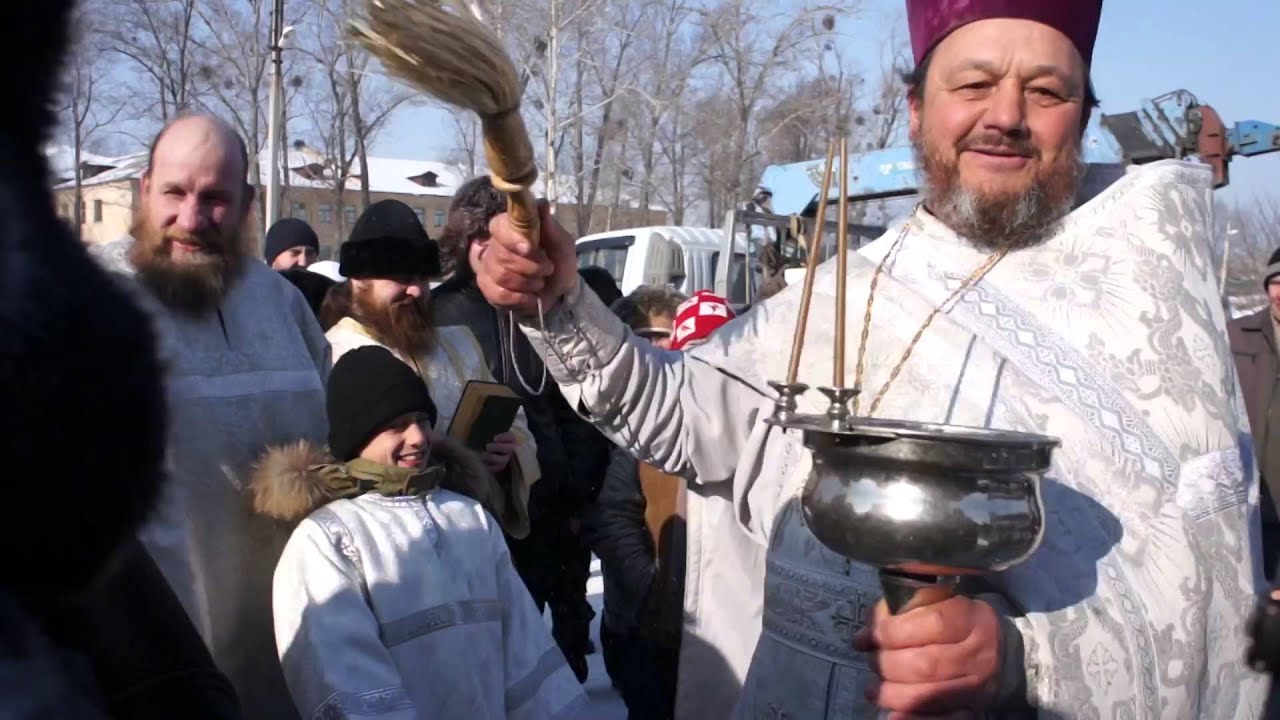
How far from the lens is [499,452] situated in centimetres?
396

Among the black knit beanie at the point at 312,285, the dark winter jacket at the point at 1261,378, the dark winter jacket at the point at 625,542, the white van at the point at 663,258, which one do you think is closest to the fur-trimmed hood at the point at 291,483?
the dark winter jacket at the point at 625,542

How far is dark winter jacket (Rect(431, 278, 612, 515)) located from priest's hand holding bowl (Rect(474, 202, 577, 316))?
232 centimetres

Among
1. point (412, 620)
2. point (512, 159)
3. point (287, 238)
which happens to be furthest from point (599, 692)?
point (512, 159)

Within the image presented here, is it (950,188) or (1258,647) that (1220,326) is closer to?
(950,188)

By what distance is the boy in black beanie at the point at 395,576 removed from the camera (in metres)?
2.85

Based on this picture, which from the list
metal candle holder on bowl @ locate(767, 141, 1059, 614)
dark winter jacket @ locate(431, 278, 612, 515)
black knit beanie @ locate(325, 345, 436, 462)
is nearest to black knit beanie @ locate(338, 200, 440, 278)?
dark winter jacket @ locate(431, 278, 612, 515)

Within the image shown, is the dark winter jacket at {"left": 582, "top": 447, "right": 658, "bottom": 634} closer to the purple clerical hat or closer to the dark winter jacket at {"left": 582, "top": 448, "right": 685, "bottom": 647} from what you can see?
the dark winter jacket at {"left": 582, "top": 448, "right": 685, "bottom": 647}

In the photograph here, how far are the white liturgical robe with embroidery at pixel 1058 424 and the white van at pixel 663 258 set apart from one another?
40.0ft

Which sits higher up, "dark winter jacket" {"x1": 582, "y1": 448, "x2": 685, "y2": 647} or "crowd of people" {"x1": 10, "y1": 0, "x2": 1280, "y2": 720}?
"crowd of people" {"x1": 10, "y1": 0, "x2": 1280, "y2": 720}

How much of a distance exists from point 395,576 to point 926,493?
5.80ft

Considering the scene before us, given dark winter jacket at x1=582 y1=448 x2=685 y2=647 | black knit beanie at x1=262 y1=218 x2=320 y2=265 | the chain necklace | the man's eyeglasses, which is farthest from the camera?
black knit beanie at x1=262 y1=218 x2=320 y2=265

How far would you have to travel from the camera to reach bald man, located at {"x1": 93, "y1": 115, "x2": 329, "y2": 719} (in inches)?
118

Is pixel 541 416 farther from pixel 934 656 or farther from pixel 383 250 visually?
pixel 934 656

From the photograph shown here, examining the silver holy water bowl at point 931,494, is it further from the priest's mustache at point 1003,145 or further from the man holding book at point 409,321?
the man holding book at point 409,321
